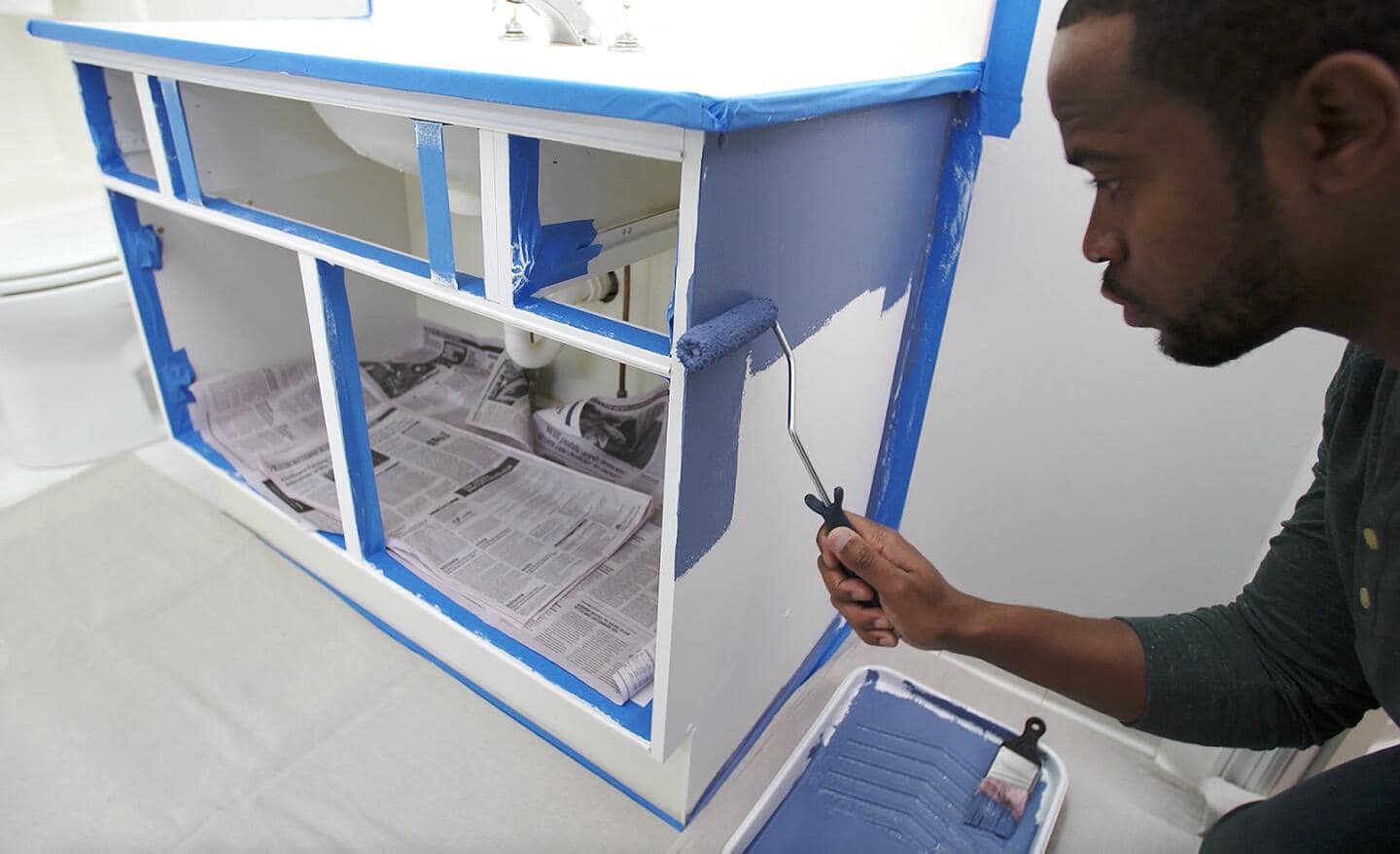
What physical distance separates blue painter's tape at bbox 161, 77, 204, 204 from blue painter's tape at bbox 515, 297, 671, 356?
469 millimetres

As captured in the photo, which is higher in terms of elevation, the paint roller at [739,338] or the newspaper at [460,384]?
the paint roller at [739,338]

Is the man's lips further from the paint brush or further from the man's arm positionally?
the paint brush

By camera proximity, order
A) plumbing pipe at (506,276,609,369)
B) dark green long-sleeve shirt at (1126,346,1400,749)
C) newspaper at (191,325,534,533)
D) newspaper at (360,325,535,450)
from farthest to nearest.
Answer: newspaper at (360,325,535,450) → newspaper at (191,325,534,533) → plumbing pipe at (506,276,609,369) → dark green long-sleeve shirt at (1126,346,1400,749)

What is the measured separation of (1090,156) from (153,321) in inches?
42.7

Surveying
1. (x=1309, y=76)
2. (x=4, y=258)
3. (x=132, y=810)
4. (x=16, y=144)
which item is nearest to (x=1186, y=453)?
(x=1309, y=76)

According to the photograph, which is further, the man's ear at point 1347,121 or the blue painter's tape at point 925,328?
the blue painter's tape at point 925,328

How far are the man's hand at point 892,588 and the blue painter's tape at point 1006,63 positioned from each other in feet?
1.41

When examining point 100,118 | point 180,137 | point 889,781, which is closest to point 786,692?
point 889,781

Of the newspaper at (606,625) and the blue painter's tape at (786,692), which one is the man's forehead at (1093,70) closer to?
the newspaper at (606,625)

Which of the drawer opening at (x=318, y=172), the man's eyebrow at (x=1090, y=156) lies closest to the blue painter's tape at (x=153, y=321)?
the drawer opening at (x=318, y=172)

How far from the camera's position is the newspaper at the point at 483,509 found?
871 millimetres

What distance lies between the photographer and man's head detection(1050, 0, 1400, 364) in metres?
0.29

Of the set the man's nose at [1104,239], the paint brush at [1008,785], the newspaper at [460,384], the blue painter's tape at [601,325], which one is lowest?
the paint brush at [1008,785]

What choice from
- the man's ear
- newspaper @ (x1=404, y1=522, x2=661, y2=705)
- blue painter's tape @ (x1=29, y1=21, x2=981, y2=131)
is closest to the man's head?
the man's ear
